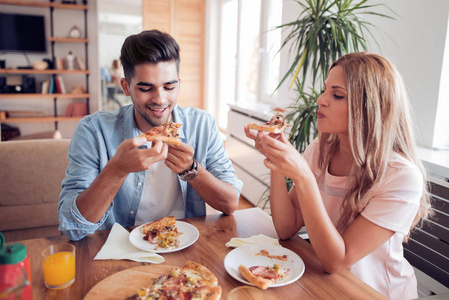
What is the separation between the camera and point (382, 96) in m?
1.24

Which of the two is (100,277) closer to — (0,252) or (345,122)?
(0,252)

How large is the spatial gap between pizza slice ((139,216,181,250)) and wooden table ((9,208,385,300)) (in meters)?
0.05

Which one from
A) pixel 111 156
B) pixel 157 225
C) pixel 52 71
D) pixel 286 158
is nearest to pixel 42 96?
pixel 52 71

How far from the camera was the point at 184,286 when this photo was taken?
92 centimetres

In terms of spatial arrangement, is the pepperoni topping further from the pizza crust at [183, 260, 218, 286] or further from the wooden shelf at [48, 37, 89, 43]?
the wooden shelf at [48, 37, 89, 43]

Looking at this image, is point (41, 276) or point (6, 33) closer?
point (41, 276)

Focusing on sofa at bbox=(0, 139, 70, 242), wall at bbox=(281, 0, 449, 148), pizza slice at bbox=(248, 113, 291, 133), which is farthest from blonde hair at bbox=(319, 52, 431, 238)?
sofa at bbox=(0, 139, 70, 242)

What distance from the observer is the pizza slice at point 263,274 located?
0.97 metres

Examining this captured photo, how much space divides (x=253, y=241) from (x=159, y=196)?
57 cm

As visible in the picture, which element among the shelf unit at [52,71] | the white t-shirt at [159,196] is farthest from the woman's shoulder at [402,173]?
the shelf unit at [52,71]

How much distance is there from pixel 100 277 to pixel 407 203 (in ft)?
3.14

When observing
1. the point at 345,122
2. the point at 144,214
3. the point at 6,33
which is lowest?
the point at 144,214

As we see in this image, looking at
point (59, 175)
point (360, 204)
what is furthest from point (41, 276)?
point (59, 175)

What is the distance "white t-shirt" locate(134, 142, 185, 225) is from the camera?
1608mm
